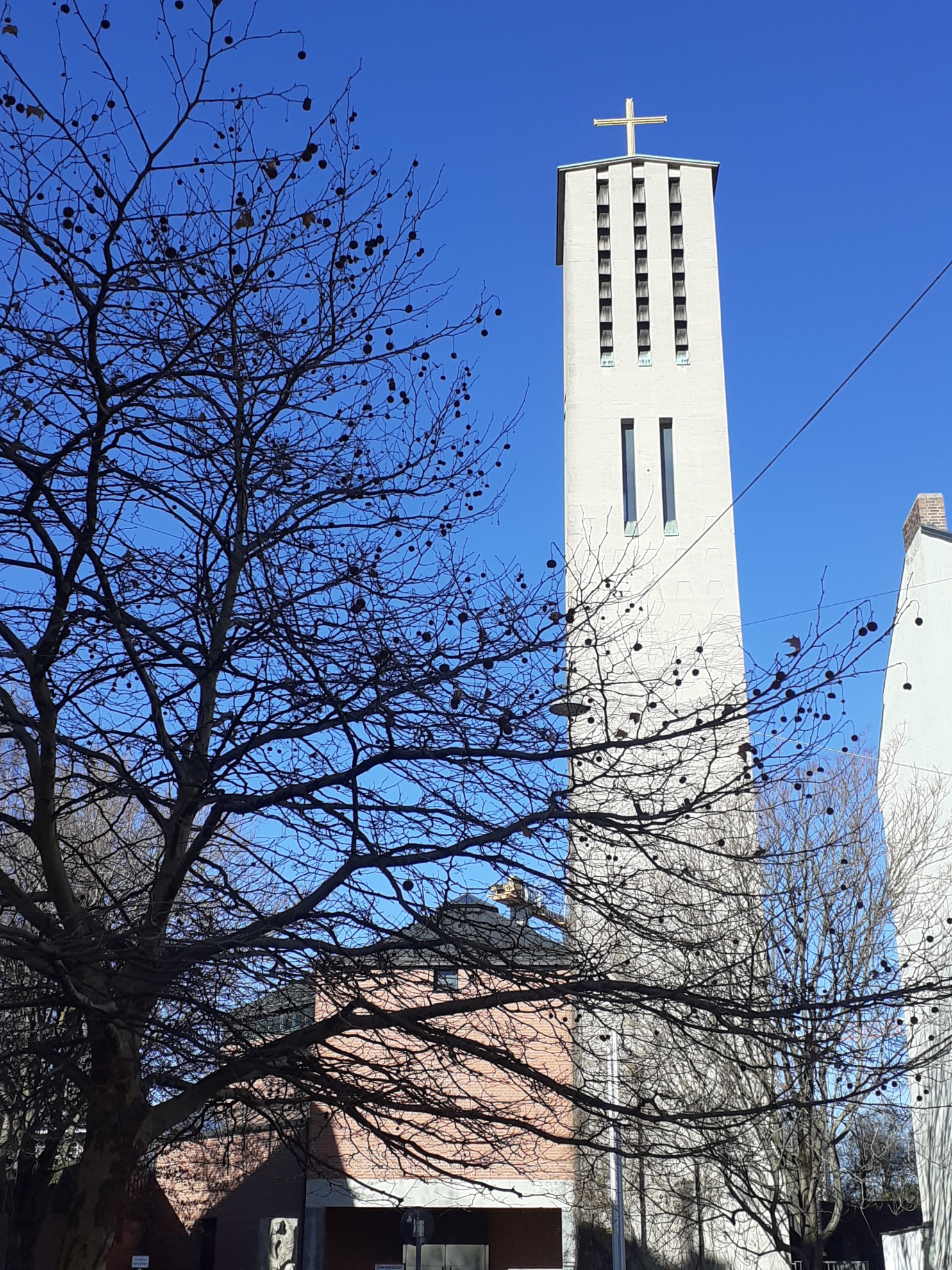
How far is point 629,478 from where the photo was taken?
89.5ft

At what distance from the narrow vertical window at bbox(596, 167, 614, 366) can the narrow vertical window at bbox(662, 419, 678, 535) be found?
199cm

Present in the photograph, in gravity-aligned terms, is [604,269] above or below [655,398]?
above

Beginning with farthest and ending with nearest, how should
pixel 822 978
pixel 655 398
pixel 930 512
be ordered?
1. pixel 655 398
2. pixel 930 512
3. pixel 822 978

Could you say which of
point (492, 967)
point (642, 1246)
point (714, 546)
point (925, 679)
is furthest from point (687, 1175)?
point (492, 967)

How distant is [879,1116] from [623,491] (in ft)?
44.7

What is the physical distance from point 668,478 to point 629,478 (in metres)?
0.89

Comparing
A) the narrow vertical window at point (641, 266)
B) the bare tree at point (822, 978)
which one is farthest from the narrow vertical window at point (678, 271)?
the bare tree at point (822, 978)

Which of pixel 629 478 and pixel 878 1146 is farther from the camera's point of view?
pixel 629 478

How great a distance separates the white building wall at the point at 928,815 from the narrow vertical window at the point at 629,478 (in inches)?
287


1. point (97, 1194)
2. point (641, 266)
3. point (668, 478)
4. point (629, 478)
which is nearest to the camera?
point (97, 1194)

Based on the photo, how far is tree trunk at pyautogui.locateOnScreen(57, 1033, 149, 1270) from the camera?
6062 millimetres

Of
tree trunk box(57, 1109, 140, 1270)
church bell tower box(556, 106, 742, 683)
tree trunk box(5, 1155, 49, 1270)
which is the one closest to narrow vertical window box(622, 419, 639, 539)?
church bell tower box(556, 106, 742, 683)

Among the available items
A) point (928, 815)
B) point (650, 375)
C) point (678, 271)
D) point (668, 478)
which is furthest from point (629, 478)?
point (928, 815)

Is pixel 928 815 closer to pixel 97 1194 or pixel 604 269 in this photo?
pixel 97 1194
